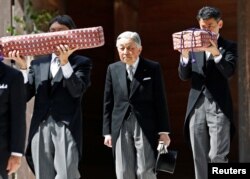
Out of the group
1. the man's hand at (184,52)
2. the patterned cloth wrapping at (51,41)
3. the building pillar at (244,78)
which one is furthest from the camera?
the building pillar at (244,78)

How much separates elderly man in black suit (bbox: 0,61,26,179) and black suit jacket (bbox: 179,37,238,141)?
5.32 ft

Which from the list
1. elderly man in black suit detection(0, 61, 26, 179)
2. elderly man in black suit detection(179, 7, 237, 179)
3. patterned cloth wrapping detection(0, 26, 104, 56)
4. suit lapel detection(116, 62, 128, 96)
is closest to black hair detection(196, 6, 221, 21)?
elderly man in black suit detection(179, 7, 237, 179)

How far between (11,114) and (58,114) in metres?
0.63

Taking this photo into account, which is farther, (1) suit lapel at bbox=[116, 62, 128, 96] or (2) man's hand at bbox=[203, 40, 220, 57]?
(1) suit lapel at bbox=[116, 62, 128, 96]

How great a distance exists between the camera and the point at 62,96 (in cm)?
504

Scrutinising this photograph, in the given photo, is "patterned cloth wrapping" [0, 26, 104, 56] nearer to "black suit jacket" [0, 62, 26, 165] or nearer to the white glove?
"black suit jacket" [0, 62, 26, 165]

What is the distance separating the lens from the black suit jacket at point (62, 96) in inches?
196

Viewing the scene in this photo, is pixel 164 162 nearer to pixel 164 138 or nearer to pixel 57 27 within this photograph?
pixel 164 138

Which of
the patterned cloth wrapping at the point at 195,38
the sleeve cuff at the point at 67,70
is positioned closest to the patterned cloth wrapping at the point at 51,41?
the sleeve cuff at the point at 67,70

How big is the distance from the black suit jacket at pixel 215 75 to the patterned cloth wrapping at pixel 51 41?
0.96m

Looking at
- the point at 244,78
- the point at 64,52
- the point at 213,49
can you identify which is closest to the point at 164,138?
the point at 213,49

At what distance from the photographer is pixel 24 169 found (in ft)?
22.2

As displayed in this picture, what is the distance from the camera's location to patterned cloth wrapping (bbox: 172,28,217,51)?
16.3 feet

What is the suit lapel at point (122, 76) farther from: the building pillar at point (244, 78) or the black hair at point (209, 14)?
the building pillar at point (244, 78)
